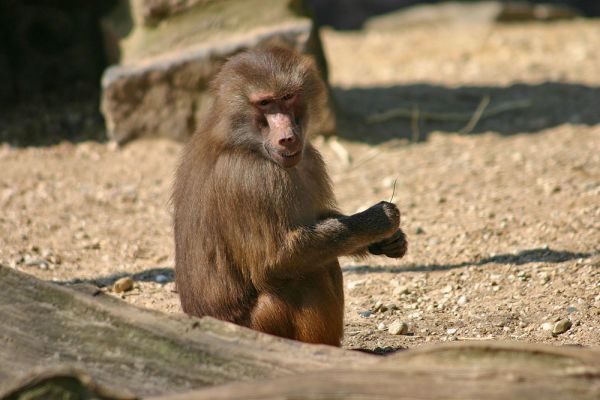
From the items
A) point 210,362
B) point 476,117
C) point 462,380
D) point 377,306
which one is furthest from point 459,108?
point 462,380

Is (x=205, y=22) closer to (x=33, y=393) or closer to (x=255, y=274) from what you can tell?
(x=255, y=274)

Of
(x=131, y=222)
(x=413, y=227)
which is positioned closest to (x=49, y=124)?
(x=131, y=222)

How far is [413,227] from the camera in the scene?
611cm

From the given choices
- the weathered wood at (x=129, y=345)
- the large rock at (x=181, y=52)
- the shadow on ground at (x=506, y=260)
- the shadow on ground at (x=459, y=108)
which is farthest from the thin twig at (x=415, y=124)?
the weathered wood at (x=129, y=345)

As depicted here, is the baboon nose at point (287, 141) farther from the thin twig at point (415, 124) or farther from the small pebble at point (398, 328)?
the thin twig at point (415, 124)

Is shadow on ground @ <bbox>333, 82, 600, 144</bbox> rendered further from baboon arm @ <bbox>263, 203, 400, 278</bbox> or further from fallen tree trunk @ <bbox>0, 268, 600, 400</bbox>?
fallen tree trunk @ <bbox>0, 268, 600, 400</bbox>

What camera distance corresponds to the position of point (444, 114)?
340 inches

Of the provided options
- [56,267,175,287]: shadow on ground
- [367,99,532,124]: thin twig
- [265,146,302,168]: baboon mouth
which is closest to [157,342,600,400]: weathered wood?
[265,146,302,168]: baboon mouth

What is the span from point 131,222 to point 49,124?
239cm

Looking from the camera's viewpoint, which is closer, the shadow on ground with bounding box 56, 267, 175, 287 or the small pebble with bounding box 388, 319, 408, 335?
the small pebble with bounding box 388, 319, 408, 335

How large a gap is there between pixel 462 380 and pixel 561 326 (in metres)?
1.85

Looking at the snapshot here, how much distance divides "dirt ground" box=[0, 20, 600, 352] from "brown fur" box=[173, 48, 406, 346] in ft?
1.76

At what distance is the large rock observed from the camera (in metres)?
7.70

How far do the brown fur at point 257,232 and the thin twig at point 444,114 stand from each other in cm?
441
